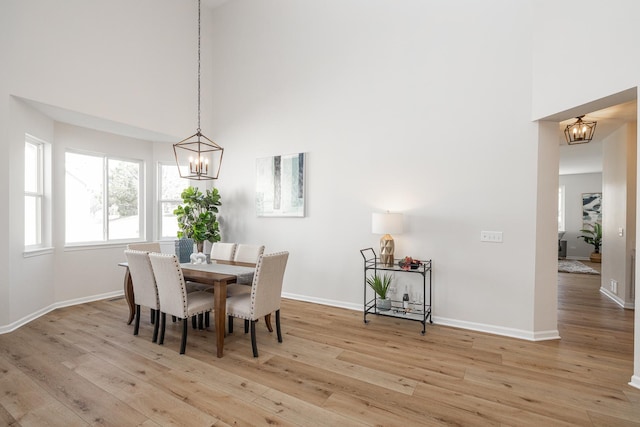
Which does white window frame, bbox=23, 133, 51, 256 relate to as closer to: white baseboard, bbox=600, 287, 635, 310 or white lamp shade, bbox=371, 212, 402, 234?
white lamp shade, bbox=371, 212, 402, 234

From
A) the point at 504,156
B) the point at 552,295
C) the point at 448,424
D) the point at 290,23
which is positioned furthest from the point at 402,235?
the point at 290,23

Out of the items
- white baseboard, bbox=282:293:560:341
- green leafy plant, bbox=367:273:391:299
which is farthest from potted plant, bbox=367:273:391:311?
white baseboard, bbox=282:293:560:341

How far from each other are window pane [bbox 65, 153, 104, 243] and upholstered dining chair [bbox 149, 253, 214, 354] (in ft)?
8.60

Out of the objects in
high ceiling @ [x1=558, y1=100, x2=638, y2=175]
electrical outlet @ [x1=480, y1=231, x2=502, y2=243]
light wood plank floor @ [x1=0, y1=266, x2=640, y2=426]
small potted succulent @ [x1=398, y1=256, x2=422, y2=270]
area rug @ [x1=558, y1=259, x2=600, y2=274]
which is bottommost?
Answer: area rug @ [x1=558, y1=259, x2=600, y2=274]

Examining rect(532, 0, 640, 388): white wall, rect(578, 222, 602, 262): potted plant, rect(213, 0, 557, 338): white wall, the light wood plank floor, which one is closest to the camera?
the light wood plank floor

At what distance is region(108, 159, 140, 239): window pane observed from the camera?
16.9ft

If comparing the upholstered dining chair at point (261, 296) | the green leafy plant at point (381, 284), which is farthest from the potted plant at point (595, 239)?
the upholstered dining chair at point (261, 296)

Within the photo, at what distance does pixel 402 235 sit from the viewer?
4000mm

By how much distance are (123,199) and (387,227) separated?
439 cm

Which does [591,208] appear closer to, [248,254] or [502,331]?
[502,331]

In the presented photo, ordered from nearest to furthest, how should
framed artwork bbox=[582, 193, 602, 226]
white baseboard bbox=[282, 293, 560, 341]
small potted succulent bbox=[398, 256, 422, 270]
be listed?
1. white baseboard bbox=[282, 293, 560, 341]
2. small potted succulent bbox=[398, 256, 422, 270]
3. framed artwork bbox=[582, 193, 602, 226]

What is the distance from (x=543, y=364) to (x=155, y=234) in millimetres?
5699

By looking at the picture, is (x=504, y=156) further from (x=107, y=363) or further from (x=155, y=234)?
(x=155, y=234)

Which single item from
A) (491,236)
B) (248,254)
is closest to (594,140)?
(491,236)
